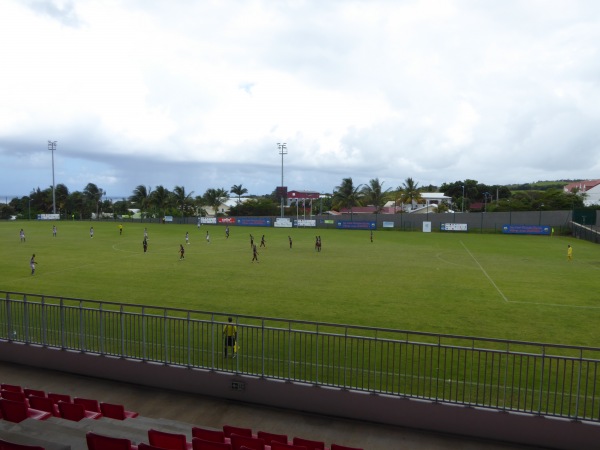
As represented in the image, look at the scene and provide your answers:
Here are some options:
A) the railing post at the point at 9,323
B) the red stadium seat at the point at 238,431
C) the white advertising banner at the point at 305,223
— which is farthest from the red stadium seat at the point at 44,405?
the white advertising banner at the point at 305,223

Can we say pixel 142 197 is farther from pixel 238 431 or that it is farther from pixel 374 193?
pixel 238 431

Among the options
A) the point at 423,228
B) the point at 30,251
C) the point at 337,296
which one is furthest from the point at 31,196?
the point at 337,296

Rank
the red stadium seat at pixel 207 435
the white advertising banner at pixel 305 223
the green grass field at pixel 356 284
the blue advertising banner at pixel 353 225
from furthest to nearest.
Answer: the white advertising banner at pixel 305 223 < the blue advertising banner at pixel 353 225 < the green grass field at pixel 356 284 < the red stadium seat at pixel 207 435

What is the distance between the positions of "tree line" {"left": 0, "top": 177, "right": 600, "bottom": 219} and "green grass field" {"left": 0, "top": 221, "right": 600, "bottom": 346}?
59.8 m

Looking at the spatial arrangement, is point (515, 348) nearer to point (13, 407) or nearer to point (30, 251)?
point (13, 407)

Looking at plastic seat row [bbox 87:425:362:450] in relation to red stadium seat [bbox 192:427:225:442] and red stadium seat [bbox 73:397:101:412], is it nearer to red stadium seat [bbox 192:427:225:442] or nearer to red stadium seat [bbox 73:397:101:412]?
red stadium seat [bbox 192:427:225:442]

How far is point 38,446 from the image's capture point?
520cm

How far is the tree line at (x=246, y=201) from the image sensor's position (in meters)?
100

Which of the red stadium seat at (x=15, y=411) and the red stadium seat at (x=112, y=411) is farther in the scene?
the red stadium seat at (x=112, y=411)

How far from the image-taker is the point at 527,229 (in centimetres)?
6700

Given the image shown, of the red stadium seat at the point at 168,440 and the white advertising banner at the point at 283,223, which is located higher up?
the red stadium seat at the point at 168,440

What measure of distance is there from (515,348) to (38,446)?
1377 cm

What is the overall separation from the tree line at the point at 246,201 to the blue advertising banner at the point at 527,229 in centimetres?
3067

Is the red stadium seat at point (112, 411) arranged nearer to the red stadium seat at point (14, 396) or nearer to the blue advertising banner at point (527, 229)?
the red stadium seat at point (14, 396)
